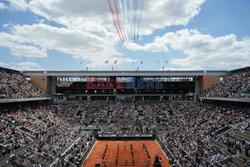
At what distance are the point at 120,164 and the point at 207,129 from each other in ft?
58.7

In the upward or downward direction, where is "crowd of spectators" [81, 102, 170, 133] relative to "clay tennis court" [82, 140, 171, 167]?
upward

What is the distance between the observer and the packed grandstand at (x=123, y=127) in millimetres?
23891

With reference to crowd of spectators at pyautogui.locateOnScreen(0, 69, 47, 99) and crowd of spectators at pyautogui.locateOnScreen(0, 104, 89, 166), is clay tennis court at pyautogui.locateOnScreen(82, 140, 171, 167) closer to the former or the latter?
crowd of spectators at pyautogui.locateOnScreen(0, 104, 89, 166)

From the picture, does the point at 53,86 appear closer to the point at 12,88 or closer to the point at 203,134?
the point at 12,88

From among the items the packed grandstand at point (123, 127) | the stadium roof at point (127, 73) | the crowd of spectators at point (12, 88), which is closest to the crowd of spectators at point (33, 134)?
the packed grandstand at point (123, 127)

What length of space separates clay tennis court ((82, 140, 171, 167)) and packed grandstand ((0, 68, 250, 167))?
4.07 ft

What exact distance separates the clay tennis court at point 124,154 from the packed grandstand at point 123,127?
1.24 m

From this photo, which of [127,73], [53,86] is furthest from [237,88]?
[53,86]

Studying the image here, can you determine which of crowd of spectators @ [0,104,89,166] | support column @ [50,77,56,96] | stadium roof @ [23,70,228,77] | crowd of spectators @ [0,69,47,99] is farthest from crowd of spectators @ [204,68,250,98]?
crowd of spectators @ [0,69,47,99]

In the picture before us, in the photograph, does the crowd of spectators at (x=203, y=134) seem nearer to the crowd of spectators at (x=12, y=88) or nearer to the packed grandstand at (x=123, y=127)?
the packed grandstand at (x=123, y=127)

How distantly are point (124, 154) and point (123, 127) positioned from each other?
11748 millimetres

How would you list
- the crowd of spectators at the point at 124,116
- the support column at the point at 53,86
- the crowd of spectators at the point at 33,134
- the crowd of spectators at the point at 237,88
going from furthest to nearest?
the support column at the point at 53,86
the crowd of spectators at the point at 124,116
the crowd of spectators at the point at 237,88
the crowd of spectators at the point at 33,134

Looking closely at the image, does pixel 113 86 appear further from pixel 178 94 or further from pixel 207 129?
pixel 207 129

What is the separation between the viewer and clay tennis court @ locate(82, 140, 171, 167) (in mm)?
26328
